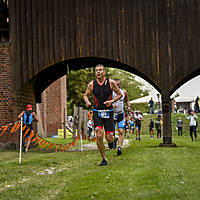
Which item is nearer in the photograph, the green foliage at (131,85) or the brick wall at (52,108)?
the brick wall at (52,108)

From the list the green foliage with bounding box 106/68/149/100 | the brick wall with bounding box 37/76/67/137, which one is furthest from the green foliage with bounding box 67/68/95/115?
the green foliage with bounding box 106/68/149/100

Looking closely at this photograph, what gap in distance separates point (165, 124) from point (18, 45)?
662cm

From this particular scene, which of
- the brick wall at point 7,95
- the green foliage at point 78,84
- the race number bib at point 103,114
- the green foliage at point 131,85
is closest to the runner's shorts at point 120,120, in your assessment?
the race number bib at point 103,114

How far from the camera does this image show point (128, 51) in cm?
1519

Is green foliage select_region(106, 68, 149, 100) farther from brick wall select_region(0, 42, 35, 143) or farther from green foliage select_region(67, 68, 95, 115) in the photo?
brick wall select_region(0, 42, 35, 143)

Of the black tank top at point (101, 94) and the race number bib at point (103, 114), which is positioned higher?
the black tank top at point (101, 94)

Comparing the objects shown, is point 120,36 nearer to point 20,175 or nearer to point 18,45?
point 18,45

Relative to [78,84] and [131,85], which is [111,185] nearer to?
[78,84]

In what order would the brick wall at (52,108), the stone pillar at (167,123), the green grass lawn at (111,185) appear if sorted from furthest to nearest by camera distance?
1. the brick wall at (52,108)
2. the stone pillar at (167,123)
3. the green grass lawn at (111,185)

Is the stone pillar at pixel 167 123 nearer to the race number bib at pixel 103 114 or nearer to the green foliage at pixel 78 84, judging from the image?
the race number bib at pixel 103 114

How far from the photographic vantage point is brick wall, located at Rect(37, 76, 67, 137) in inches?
1171

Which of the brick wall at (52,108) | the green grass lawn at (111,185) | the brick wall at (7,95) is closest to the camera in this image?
the green grass lawn at (111,185)

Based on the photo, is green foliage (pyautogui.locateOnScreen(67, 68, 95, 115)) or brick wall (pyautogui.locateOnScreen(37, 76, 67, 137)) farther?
green foliage (pyautogui.locateOnScreen(67, 68, 95, 115))

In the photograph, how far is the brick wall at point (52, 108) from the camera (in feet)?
97.6
